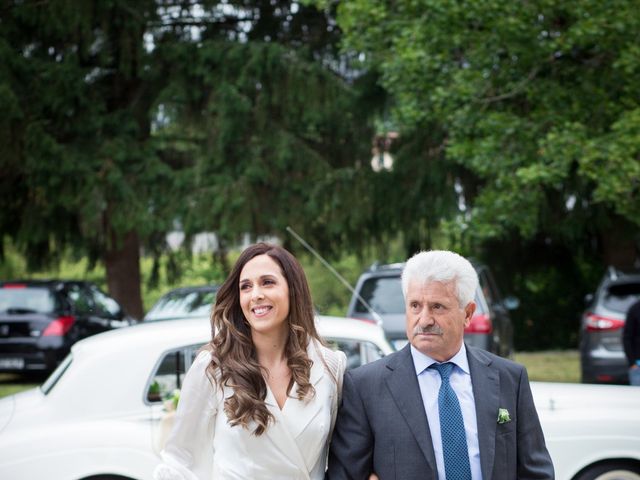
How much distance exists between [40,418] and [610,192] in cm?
872

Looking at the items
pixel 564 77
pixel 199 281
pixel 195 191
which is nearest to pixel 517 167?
pixel 564 77

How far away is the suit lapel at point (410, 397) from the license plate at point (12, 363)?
12570 mm

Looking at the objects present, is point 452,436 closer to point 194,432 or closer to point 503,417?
point 503,417

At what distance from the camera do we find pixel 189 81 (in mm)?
19109

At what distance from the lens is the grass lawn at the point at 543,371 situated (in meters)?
15.7

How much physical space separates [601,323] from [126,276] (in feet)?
36.4

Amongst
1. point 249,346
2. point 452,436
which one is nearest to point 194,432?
point 249,346

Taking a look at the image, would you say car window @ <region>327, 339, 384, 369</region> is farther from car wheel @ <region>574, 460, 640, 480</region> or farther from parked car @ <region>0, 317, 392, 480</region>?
car wheel @ <region>574, 460, 640, 480</region>

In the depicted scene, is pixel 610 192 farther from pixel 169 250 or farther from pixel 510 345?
pixel 169 250

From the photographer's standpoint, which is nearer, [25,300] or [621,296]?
[621,296]

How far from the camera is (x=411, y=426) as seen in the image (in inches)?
128

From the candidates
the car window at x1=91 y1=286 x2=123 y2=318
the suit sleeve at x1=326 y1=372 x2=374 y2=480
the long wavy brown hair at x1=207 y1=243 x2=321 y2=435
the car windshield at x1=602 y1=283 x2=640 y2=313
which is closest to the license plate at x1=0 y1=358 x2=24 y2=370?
the car window at x1=91 y1=286 x2=123 y2=318

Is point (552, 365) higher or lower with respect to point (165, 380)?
lower

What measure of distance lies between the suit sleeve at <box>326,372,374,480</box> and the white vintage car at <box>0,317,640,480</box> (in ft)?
8.50
